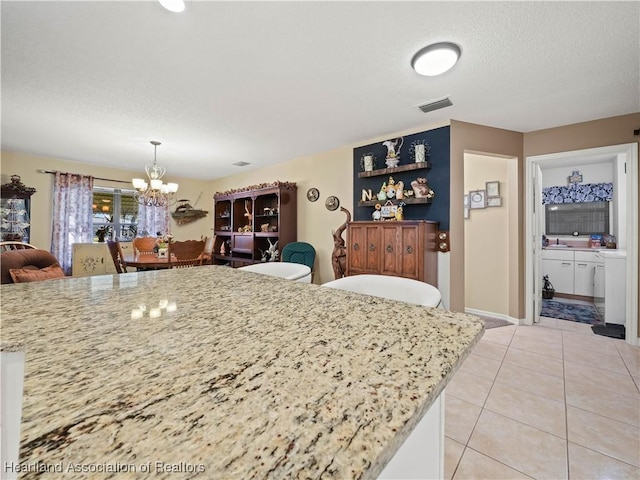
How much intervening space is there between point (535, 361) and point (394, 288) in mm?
1959

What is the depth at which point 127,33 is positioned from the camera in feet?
5.65

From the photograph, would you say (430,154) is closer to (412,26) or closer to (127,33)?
Result: (412,26)

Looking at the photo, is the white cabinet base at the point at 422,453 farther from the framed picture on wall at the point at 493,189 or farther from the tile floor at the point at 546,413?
the framed picture on wall at the point at 493,189

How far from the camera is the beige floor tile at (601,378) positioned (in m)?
Answer: 1.97

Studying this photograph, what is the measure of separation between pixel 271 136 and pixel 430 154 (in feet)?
6.59

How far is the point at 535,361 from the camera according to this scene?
2414 millimetres

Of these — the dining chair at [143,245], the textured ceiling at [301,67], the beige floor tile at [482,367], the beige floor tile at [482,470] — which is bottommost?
the beige floor tile at [482,470]

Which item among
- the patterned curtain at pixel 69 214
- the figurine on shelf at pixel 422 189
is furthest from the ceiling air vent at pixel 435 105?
the patterned curtain at pixel 69 214

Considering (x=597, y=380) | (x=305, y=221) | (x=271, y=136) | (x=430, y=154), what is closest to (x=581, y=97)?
(x=430, y=154)

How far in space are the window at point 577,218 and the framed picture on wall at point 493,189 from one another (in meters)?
2.37

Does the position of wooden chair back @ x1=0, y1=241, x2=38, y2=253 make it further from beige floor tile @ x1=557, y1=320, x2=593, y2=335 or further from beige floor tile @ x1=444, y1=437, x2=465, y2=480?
beige floor tile @ x1=557, y1=320, x2=593, y2=335

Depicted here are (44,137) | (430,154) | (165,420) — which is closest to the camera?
(165,420)

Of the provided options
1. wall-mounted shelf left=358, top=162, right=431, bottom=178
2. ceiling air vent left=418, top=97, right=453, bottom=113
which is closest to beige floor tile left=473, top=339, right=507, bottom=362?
wall-mounted shelf left=358, top=162, right=431, bottom=178

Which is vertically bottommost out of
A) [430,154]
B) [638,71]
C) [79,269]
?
[79,269]
